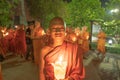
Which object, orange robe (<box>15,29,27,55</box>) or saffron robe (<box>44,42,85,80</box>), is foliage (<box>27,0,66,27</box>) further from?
saffron robe (<box>44,42,85,80</box>)

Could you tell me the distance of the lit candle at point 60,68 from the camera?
3.36m

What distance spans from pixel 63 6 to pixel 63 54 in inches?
1100

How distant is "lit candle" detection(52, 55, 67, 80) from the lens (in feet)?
11.0

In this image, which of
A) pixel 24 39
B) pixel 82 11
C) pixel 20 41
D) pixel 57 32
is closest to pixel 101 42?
pixel 24 39

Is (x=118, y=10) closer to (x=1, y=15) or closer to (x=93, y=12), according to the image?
(x=93, y=12)

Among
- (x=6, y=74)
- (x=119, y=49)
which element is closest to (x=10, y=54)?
(x=6, y=74)

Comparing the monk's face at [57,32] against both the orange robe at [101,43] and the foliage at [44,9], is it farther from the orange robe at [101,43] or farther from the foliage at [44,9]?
the foliage at [44,9]

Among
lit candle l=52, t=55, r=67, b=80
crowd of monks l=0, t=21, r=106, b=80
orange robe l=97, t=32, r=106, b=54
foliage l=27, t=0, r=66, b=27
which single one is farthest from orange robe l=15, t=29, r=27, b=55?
foliage l=27, t=0, r=66, b=27

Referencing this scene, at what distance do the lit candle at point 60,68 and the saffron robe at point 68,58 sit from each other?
0.13 ft

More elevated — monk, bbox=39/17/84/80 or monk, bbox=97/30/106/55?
monk, bbox=39/17/84/80

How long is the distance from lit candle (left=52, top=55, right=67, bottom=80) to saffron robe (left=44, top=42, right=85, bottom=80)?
39 mm

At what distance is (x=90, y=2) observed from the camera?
104 feet

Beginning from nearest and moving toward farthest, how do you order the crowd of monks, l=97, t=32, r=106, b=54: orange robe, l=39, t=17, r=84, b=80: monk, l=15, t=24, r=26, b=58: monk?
l=39, t=17, r=84, b=80: monk → the crowd of monks → l=15, t=24, r=26, b=58: monk → l=97, t=32, r=106, b=54: orange robe

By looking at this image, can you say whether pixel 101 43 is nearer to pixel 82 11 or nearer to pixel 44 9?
pixel 44 9
